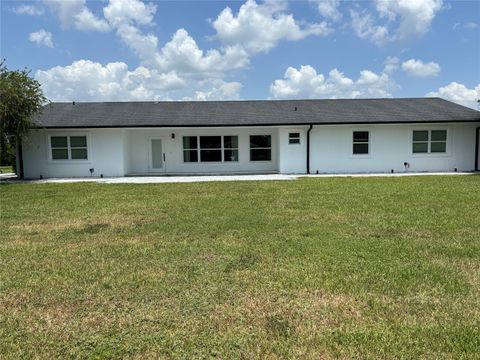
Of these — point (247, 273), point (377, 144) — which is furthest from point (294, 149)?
point (247, 273)

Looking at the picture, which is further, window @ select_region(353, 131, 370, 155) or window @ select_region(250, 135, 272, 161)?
window @ select_region(250, 135, 272, 161)

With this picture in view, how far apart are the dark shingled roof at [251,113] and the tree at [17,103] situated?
162 centimetres

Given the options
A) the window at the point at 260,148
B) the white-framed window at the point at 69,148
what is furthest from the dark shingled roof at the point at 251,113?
the window at the point at 260,148

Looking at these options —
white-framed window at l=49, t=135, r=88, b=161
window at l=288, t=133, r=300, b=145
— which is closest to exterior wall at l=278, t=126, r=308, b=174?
window at l=288, t=133, r=300, b=145

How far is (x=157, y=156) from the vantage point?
75.4ft

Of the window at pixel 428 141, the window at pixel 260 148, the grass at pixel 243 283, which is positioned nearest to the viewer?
the grass at pixel 243 283

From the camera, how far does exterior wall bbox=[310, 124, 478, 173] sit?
842 inches

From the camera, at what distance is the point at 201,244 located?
6.82 meters

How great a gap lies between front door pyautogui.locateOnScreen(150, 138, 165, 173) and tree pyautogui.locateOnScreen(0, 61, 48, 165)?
579 cm

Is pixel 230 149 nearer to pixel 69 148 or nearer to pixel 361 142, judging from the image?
pixel 361 142

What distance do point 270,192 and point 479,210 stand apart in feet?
19.7

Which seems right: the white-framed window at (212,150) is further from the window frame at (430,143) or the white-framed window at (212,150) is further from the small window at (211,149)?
the window frame at (430,143)

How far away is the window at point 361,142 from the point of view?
21625mm

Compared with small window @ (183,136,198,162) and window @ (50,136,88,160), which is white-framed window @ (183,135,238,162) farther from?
window @ (50,136,88,160)
